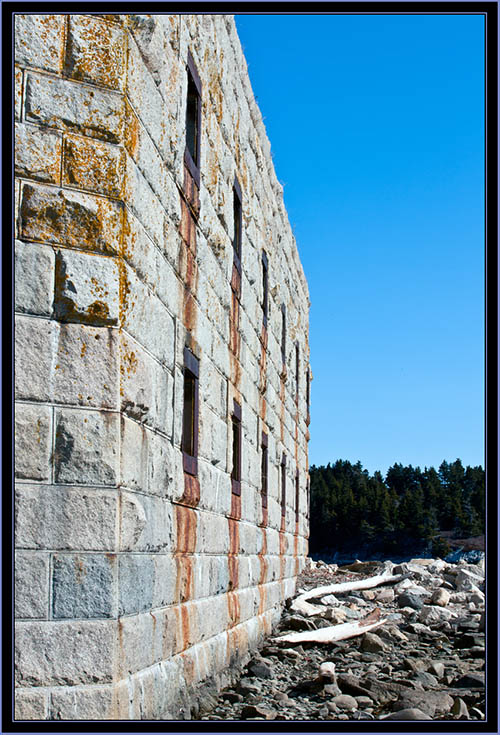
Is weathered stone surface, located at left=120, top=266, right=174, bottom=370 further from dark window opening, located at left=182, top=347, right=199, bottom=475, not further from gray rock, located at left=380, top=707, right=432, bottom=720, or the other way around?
gray rock, located at left=380, top=707, right=432, bottom=720

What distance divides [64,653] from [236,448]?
4704mm

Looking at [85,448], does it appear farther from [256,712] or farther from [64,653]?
[256,712]

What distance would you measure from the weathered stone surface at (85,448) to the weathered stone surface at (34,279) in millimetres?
585

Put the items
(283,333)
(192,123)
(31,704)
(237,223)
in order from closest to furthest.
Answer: (31,704), (192,123), (237,223), (283,333)

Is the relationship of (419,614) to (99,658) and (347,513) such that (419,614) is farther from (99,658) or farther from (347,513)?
(347,513)

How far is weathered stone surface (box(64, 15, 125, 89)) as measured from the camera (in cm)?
481

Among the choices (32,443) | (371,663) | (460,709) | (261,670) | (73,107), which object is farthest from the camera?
(371,663)

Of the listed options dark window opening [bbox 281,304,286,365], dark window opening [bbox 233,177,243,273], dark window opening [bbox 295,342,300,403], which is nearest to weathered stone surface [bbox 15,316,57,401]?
dark window opening [bbox 233,177,243,273]

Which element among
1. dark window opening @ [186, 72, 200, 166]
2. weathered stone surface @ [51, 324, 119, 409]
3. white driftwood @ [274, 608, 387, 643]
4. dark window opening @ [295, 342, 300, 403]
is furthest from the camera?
dark window opening @ [295, 342, 300, 403]

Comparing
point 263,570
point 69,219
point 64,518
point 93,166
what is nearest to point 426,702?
point 64,518

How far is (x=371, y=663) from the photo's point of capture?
910cm

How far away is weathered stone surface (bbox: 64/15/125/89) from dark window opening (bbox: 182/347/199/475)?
85.4 inches

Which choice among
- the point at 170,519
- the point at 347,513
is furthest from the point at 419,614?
the point at 347,513

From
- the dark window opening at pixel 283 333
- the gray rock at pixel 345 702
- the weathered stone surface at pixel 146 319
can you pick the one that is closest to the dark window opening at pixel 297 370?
the dark window opening at pixel 283 333
